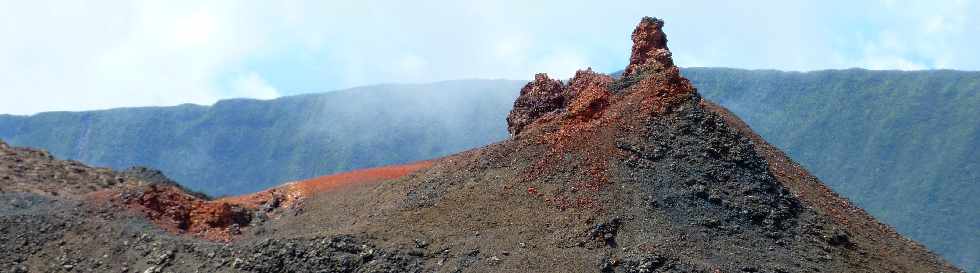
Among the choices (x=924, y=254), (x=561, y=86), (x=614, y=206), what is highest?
(x=561, y=86)

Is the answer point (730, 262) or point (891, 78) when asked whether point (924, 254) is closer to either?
point (730, 262)

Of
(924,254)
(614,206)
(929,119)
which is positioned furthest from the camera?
(929,119)

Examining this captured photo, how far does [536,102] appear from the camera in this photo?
21547 millimetres

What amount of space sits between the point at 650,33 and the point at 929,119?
22.6 meters

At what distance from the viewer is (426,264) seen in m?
Answer: 15.4

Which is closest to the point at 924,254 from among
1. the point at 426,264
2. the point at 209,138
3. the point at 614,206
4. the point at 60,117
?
the point at 614,206

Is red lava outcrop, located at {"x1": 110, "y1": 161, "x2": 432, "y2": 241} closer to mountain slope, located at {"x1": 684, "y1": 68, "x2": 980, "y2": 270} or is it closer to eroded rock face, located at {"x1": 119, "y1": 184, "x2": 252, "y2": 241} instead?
eroded rock face, located at {"x1": 119, "y1": 184, "x2": 252, "y2": 241}

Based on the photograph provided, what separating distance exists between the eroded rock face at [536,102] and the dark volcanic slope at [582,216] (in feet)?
0.14

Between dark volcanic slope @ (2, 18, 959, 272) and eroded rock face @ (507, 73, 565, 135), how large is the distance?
0.04 meters

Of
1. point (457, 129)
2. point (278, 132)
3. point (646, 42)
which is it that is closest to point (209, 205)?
point (646, 42)

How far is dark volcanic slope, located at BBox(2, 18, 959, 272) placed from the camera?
50.1ft

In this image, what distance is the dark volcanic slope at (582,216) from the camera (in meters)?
15.3

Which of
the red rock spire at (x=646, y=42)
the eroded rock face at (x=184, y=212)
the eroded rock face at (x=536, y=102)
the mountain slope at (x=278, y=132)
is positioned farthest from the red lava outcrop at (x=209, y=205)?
the mountain slope at (x=278, y=132)

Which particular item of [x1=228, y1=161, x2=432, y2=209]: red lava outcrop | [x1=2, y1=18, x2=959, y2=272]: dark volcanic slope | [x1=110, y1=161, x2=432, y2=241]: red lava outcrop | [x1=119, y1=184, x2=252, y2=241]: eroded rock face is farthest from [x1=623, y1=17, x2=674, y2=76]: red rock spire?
[x1=119, y1=184, x2=252, y2=241]: eroded rock face
